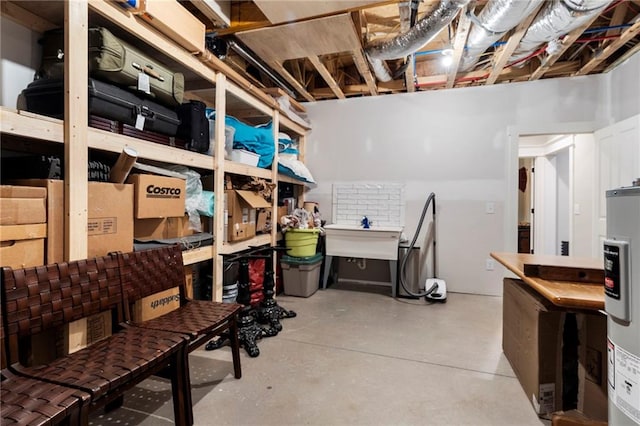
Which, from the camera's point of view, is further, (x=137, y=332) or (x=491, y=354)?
(x=491, y=354)

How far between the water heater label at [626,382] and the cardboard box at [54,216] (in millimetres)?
2148

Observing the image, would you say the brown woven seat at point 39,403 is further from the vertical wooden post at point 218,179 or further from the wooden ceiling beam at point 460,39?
the wooden ceiling beam at point 460,39

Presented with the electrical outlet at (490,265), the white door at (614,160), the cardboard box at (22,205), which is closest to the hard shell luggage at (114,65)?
the cardboard box at (22,205)

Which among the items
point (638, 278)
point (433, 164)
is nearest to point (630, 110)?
point (433, 164)

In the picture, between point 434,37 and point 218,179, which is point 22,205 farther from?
point 434,37

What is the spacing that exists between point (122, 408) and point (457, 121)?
4.19 m

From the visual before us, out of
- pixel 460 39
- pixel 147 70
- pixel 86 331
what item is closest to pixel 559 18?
pixel 460 39

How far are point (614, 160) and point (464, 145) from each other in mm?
1419

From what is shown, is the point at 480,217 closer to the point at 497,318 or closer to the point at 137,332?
the point at 497,318

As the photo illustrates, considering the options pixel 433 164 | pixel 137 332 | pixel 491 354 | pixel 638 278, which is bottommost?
pixel 491 354

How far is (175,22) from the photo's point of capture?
1.96 m

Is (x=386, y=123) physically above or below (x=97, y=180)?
above

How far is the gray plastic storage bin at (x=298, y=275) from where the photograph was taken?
362 centimetres

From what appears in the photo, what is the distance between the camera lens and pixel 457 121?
3.93m
